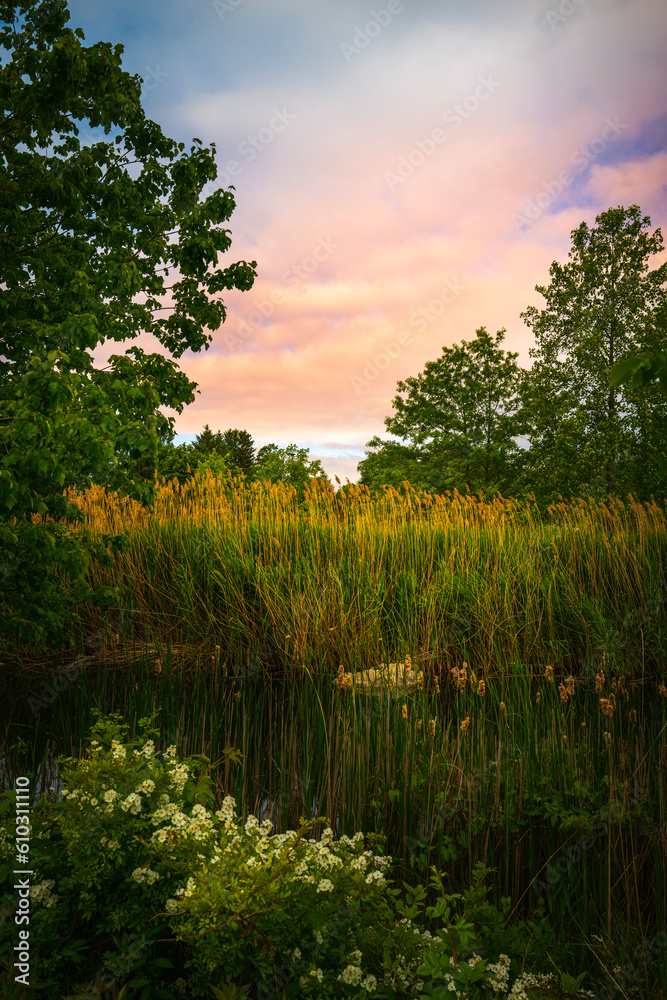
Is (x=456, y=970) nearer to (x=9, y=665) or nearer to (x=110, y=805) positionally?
(x=110, y=805)

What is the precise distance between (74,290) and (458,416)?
2035 cm

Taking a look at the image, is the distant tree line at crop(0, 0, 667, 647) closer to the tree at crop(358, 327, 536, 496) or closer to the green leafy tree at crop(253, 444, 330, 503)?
the green leafy tree at crop(253, 444, 330, 503)

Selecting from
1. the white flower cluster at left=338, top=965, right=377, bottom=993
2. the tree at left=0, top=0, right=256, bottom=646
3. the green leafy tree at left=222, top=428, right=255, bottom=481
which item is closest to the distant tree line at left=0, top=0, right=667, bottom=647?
the tree at left=0, top=0, right=256, bottom=646

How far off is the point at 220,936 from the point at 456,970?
0.57 m

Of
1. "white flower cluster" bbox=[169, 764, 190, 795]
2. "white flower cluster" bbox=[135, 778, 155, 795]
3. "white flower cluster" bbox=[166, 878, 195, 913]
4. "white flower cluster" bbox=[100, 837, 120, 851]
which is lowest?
"white flower cluster" bbox=[166, 878, 195, 913]

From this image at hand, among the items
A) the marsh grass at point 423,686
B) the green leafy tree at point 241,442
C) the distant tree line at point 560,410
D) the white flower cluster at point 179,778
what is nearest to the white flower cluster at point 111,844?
the white flower cluster at point 179,778

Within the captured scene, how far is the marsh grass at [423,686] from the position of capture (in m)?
2.37

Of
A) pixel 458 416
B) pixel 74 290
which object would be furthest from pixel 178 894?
pixel 458 416

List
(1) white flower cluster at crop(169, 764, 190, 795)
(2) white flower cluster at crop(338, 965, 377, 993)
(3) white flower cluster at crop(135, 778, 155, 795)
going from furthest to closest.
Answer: (1) white flower cluster at crop(169, 764, 190, 795), (3) white flower cluster at crop(135, 778, 155, 795), (2) white flower cluster at crop(338, 965, 377, 993)

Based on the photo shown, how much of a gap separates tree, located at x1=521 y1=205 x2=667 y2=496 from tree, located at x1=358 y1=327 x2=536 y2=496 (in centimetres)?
459

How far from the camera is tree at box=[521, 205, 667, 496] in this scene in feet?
48.5

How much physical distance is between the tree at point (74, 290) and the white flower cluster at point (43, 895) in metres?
2.00

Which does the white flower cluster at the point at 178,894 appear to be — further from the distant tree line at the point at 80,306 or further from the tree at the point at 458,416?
the tree at the point at 458,416

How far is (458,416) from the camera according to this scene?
2305cm
